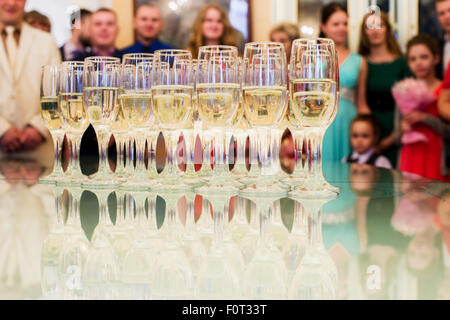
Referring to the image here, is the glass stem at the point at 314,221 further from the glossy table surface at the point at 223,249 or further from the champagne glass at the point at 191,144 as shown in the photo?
the champagne glass at the point at 191,144

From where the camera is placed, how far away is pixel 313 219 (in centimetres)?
65

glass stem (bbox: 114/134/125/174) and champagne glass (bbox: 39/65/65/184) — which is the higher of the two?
champagne glass (bbox: 39/65/65/184)

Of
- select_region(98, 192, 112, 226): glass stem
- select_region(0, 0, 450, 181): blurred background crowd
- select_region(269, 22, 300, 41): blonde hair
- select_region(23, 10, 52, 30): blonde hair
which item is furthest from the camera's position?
select_region(23, 10, 52, 30): blonde hair

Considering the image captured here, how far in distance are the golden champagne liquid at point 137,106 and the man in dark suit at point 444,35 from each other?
3396mm

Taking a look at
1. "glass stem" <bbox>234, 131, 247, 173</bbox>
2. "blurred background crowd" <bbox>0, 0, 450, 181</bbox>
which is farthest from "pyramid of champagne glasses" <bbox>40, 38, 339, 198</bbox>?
"blurred background crowd" <bbox>0, 0, 450, 181</bbox>

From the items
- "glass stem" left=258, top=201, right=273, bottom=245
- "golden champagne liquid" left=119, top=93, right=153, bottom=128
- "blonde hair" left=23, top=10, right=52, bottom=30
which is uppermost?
"blonde hair" left=23, top=10, right=52, bottom=30

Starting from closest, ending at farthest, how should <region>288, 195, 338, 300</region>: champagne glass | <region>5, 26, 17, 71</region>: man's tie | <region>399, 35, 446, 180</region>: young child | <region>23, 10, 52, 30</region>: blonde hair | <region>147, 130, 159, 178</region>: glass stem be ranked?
<region>288, 195, 338, 300</region>: champagne glass → <region>147, 130, 159, 178</region>: glass stem → <region>399, 35, 446, 180</region>: young child → <region>5, 26, 17, 71</region>: man's tie → <region>23, 10, 52, 30</region>: blonde hair

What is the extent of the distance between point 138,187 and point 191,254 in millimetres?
508

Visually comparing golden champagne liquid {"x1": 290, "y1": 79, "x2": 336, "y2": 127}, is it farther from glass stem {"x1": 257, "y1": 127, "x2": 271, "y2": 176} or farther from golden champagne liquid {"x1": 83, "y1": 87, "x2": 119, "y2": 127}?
golden champagne liquid {"x1": 83, "y1": 87, "x2": 119, "y2": 127}

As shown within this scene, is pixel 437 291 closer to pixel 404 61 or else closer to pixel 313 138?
pixel 313 138

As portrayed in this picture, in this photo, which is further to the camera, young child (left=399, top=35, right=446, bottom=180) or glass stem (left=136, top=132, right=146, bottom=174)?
young child (left=399, top=35, right=446, bottom=180)

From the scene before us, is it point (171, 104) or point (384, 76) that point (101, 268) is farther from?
point (384, 76)

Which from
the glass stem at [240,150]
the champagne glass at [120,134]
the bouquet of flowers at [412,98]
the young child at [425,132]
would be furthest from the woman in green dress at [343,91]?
the champagne glass at [120,134]

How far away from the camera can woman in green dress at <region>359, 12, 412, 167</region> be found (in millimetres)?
3732
